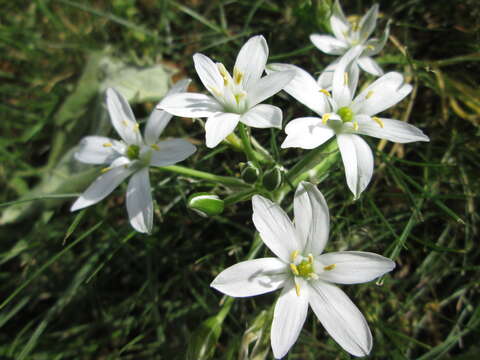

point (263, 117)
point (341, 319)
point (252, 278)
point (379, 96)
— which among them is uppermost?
point (263, 117)

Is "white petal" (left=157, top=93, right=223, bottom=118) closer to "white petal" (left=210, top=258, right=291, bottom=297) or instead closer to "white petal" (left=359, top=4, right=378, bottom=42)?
"white petal" (left=210, top=258, right=291, bottom=297)

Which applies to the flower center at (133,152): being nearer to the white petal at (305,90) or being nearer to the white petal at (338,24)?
the white petal at (305,90)

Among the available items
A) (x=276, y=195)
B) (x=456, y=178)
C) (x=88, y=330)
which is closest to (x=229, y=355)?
(x=276, y=195)

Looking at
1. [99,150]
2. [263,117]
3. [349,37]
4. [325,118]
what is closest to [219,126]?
[263,117]

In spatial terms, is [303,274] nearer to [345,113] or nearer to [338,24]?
[345,113]

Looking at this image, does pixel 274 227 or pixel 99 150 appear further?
pixel 99 150

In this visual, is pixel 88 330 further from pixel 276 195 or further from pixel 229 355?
pixel 276 195
